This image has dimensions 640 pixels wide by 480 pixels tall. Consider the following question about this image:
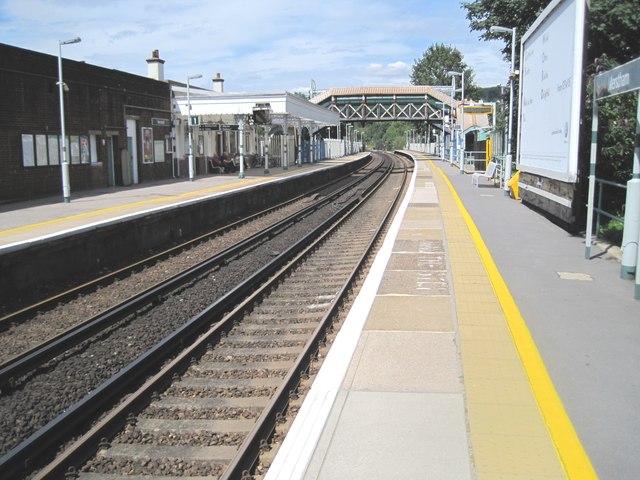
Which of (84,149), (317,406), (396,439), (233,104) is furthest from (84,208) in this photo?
(233,104)

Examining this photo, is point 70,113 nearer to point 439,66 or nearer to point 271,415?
point 271,415

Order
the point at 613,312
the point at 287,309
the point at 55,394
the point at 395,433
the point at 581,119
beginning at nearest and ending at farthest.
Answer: the point at 395,433 → the point at 55,394 → the point at 613,312 → the point at 287,309 → the point at 581,119

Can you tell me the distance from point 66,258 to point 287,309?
17.9 feet

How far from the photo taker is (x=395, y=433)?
4273 millimetres

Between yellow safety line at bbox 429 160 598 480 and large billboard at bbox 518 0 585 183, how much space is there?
4822mm

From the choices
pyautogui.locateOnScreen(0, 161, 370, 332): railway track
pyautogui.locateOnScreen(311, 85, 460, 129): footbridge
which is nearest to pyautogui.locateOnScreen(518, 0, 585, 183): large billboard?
pyautogui.locateOnScreen(0, 161, 370, 332): railway track

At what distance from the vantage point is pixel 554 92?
13469 mm

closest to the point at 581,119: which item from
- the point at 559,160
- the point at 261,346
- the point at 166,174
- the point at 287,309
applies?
the point at 559,160

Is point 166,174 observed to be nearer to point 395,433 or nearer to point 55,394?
point 55,394

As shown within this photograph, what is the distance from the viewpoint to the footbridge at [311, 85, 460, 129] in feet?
225

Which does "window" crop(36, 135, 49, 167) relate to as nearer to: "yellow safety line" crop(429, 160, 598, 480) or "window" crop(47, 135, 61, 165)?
"window" crop(47, 135, 61, 165)

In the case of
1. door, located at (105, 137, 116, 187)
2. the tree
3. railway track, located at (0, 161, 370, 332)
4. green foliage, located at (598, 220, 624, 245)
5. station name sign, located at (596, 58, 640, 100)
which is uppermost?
the tree

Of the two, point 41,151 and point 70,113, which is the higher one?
point 70,113

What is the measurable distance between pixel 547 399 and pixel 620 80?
204 inches
